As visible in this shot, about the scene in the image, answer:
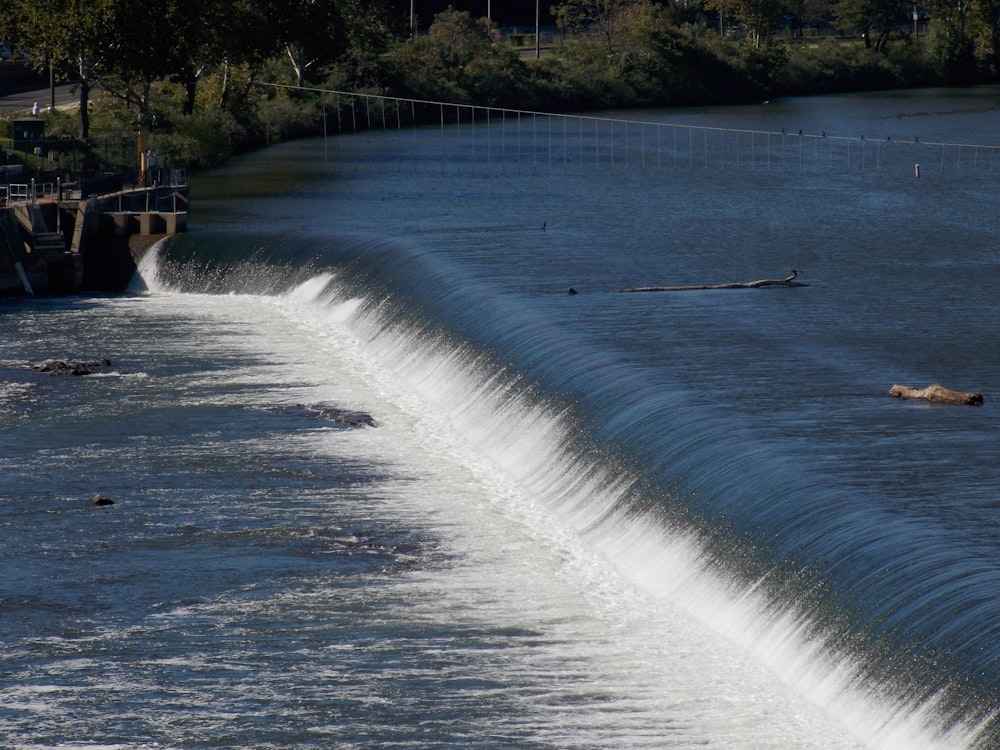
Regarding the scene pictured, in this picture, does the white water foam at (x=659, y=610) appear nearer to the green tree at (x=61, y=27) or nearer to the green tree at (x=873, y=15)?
the green tree at (x=61, y=27)

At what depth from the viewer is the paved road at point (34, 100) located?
269ft

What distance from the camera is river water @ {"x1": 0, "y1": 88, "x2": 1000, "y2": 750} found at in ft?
58.5

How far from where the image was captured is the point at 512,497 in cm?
2559

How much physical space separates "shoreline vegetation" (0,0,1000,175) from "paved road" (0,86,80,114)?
182cm

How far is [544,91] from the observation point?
345 feet

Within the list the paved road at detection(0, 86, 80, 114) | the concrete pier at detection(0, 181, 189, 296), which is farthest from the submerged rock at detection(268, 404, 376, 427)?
the paved road at detection(0, 86, 80, 114)

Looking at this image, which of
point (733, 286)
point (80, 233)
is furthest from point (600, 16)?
point (733, 286)

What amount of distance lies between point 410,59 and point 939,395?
80694 millimetres

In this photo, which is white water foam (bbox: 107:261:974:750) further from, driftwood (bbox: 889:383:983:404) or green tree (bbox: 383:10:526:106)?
green tree (bbox: 383:10:526:106)

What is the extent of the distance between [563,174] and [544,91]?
142ft

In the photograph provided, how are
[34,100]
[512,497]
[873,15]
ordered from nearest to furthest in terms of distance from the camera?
1. [512,497]
2. [34,100]
3. [873,15]

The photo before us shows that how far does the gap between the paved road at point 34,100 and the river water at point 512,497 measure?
3847cm

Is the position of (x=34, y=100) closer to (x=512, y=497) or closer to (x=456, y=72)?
(x=456, y=72)

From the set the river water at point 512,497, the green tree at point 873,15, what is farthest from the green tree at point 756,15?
the river water at point 512,497
